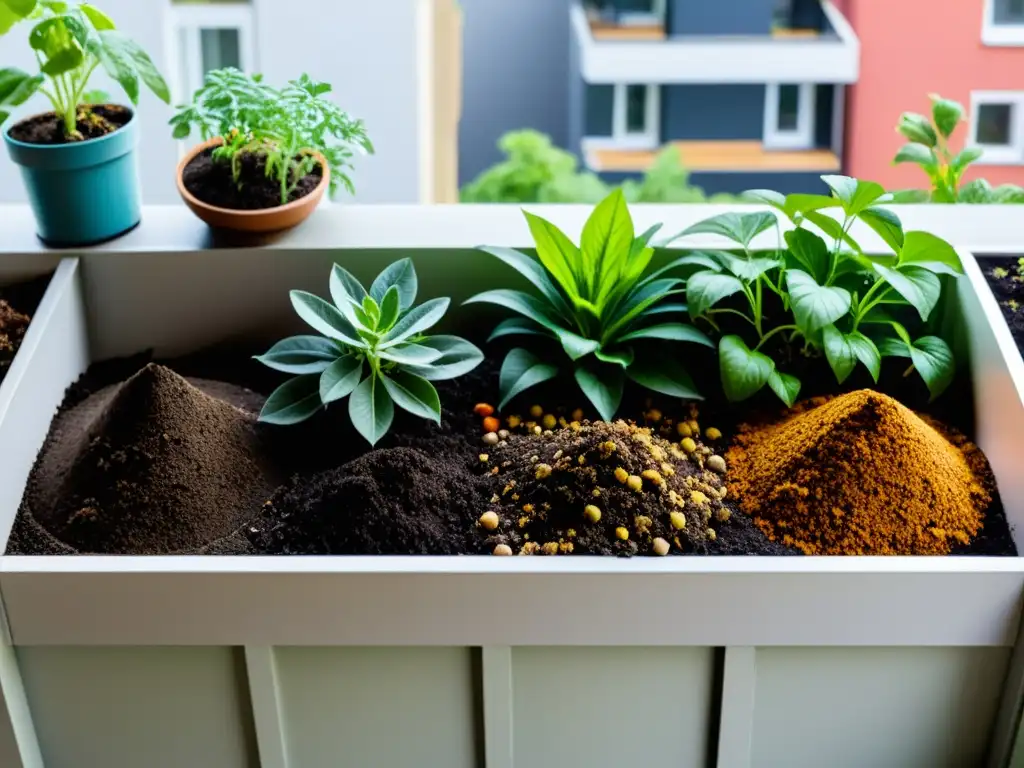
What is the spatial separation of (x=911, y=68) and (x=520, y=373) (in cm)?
178

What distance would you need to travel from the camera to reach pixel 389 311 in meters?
1.51

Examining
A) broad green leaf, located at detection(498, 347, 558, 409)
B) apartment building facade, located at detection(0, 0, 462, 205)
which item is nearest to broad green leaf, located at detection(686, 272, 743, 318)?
broad green leaf, located at detection(498, 347, 558, 409)

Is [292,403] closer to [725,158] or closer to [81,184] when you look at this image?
[81,184]

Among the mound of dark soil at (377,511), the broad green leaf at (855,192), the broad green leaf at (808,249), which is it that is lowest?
the mound of dark soil at (377,511)

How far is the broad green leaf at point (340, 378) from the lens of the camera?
144 centimetres

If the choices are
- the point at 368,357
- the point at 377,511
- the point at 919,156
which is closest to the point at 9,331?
the point at 368,357

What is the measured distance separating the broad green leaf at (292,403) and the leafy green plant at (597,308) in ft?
0.79

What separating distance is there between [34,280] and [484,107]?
6.72ft

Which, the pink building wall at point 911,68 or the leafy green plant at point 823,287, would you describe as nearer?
the leafy green plant at point 823,287

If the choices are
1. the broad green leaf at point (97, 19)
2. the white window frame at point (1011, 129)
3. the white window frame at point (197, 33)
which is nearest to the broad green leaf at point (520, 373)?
the broad green leaf at point (97, 19)

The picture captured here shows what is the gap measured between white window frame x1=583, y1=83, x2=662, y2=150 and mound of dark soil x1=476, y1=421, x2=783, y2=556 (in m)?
2.00

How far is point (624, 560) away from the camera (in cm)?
126

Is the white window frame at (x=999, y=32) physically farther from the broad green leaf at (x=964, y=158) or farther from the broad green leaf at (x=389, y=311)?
the broad green leaf at (x=389, y=311)

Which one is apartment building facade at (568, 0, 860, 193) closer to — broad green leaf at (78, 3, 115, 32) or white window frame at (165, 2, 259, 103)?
white window frame at (165, 2, 259, 103)
